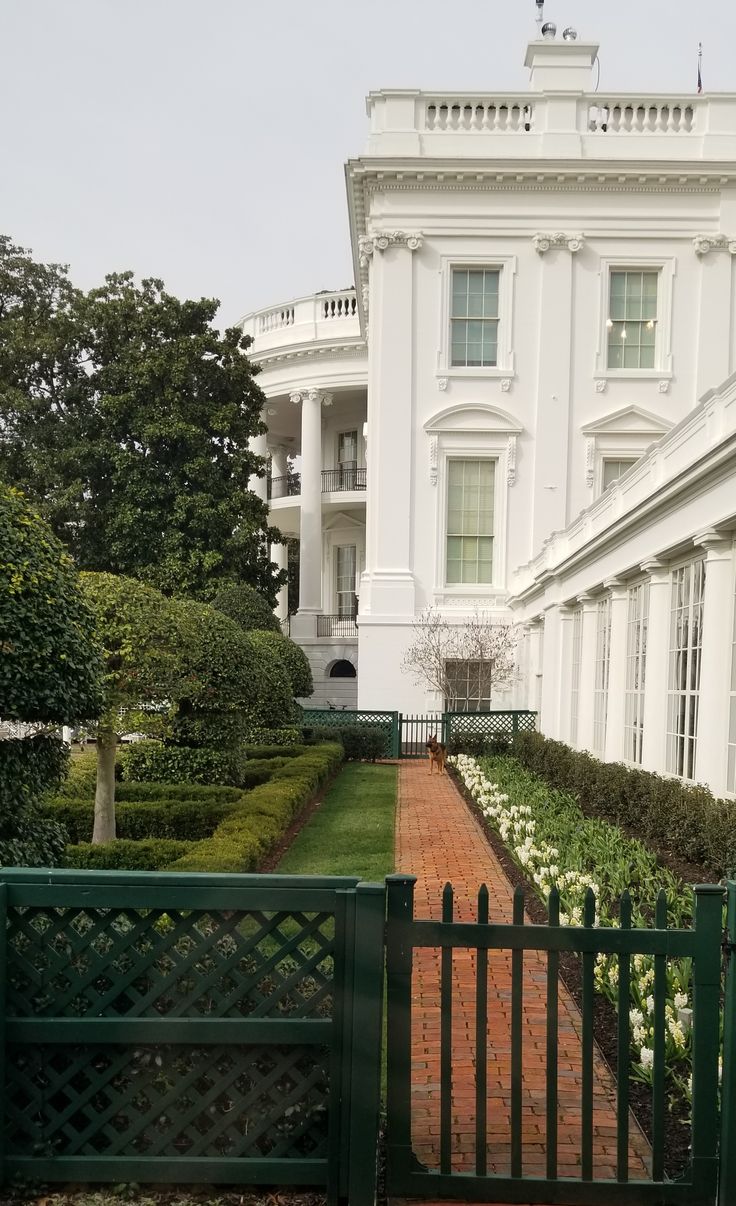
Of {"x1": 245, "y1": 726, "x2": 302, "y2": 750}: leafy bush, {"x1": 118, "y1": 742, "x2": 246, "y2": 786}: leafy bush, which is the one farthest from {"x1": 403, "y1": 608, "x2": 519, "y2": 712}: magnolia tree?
{"x1": 118, "y1": 742, "x2": 246, "y2": 786}: leafy bush

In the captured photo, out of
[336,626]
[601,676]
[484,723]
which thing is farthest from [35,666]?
[336,626]

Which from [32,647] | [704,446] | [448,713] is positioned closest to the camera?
[32,647]

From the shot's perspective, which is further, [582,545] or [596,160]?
[596,160]

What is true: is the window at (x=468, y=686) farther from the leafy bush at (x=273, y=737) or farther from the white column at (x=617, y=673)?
the white column at (x=617, y=673)

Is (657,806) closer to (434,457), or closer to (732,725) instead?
(732,725)

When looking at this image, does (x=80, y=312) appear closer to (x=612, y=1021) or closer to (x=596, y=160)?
(x=596, y=160)

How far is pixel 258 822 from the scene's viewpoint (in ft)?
34.0

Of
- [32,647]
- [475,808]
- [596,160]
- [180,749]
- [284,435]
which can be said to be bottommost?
[475,808]

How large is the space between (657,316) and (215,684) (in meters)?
19.1

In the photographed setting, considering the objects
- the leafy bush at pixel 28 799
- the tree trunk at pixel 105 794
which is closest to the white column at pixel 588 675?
the tree trunk at pixel 105 794

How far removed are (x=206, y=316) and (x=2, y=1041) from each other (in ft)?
93.5

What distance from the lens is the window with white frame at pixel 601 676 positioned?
16047mm

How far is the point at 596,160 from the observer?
2600 cm

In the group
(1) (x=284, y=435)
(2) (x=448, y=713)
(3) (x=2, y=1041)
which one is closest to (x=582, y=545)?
(2) (x=448, y=713)
